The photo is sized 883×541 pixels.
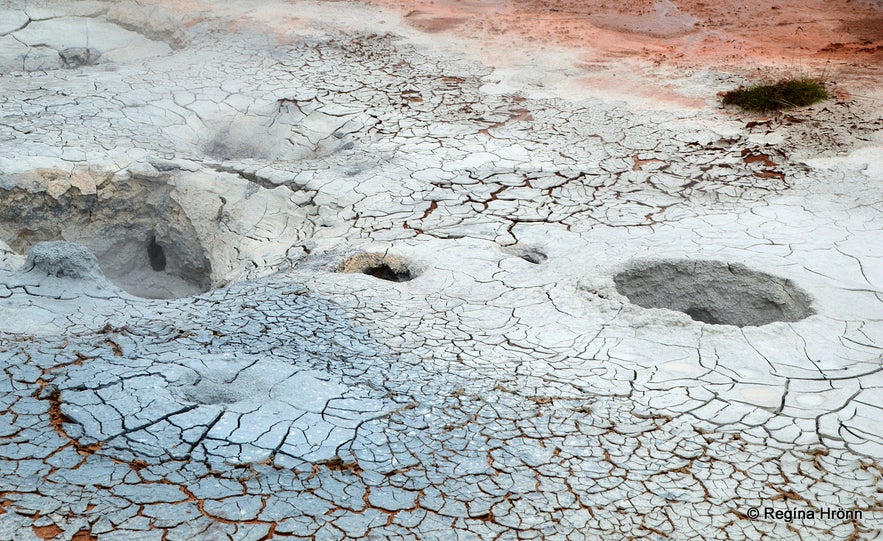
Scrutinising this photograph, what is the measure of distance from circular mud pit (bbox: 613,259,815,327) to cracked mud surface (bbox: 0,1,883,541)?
15 mm

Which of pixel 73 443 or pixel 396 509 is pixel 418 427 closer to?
pixel 396 509

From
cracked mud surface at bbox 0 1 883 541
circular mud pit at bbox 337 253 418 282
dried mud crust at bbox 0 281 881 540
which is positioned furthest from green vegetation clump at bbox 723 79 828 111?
dried mud crust at bbox 0 281 881 540

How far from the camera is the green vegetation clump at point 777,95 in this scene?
6.72 metres

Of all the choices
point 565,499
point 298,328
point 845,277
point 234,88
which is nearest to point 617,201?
point 845,277

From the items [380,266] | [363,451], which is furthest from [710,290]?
[363,451]

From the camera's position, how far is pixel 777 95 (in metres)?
6.77

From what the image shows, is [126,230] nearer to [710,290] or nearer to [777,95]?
[710,290]

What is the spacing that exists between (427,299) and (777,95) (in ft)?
13.2

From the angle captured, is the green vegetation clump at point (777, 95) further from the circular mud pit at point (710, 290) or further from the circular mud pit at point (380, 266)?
the circular mud pit at point (380, 266)

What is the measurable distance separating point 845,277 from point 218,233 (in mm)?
3764

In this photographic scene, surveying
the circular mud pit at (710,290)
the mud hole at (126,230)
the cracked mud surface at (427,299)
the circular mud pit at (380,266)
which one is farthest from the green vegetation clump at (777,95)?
the mud hole at (126,230)

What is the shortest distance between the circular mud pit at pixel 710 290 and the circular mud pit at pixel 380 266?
1172 millimetres

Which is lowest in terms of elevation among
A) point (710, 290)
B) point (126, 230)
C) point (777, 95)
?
point (126, 230)

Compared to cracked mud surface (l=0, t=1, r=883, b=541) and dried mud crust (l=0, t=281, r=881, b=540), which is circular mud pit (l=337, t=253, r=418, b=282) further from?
dried mud crust (l=0, t=281, r=881, b=540)
